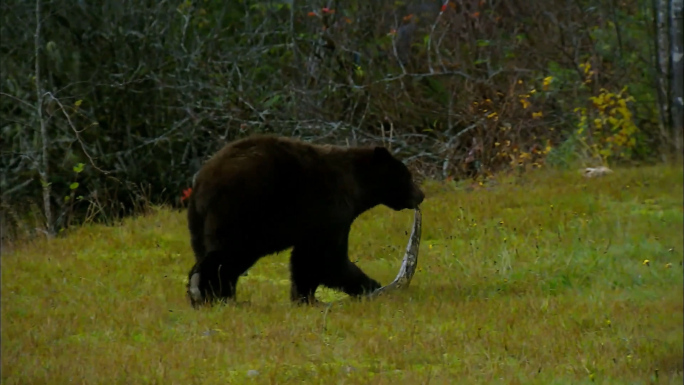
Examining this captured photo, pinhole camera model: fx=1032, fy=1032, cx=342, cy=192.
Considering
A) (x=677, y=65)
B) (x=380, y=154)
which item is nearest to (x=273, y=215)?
(x=380, y=154)

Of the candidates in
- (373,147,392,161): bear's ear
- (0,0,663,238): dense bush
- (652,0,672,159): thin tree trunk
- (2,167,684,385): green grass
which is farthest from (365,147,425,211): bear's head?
(652,0,672,159): thin tree trunk

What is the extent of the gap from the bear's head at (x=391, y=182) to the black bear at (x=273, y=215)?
1.10 ft

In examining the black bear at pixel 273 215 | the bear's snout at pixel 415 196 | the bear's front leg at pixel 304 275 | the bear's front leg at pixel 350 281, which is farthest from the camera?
Answer: the bear's snout at pixel 415 196

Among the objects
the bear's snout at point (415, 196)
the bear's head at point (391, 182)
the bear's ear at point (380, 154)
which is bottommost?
the bear's snout at point (415, 196)

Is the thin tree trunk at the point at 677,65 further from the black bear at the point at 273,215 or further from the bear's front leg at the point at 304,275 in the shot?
the bear's front leg at the point at 304,275

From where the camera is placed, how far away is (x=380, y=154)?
884 cm

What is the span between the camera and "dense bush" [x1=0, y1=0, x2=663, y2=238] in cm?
1424

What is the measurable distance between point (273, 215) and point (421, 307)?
1.31 m

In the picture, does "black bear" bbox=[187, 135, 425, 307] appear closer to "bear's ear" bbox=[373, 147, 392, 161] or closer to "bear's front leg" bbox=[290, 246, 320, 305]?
"bear's front leg" bbox=[290, 246, 320, 305]

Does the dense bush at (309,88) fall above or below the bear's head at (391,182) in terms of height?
below

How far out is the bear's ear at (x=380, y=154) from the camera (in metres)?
8.81

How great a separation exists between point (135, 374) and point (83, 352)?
82cm

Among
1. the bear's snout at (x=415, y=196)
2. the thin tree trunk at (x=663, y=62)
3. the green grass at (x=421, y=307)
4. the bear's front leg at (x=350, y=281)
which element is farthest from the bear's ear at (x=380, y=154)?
the thin tree trunk at (x=663, y=62)

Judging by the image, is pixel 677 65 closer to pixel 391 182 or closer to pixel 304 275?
pixel 391 182
